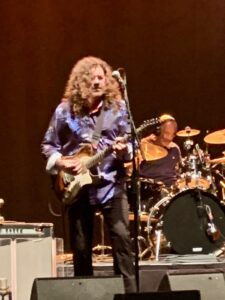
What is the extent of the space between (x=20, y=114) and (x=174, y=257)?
275 centimetres

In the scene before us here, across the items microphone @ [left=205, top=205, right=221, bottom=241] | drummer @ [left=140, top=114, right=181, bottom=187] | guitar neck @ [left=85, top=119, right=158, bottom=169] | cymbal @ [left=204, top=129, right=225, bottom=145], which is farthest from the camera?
drummer @ [left=140, top=114, right=181, bottom=187]

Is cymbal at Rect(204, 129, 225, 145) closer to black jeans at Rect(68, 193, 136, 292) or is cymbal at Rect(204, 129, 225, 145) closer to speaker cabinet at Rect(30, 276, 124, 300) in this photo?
black jeans at Rect(68, 193, 136, 292)

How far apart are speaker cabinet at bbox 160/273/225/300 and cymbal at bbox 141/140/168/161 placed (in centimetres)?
333

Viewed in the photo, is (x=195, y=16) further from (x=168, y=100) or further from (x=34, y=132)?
(x=34, y=132)

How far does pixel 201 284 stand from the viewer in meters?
4.32

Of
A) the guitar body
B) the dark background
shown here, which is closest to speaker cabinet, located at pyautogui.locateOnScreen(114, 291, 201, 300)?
the guitar body

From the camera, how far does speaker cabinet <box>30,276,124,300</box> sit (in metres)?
3.99

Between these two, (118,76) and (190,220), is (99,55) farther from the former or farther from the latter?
(118,76)

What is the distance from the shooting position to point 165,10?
8.63m

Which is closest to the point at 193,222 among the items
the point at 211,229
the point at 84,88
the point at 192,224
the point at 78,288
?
the point at 192,224

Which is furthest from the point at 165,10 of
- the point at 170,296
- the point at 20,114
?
the point at 170,296

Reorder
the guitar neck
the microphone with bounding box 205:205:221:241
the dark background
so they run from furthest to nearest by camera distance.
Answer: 1. the dark background
2. the microphone with bounding box 205:205:221:241
3. the guitar neck

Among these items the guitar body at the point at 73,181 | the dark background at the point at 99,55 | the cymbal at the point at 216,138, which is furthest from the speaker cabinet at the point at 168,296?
the dark background at the point at 99,55

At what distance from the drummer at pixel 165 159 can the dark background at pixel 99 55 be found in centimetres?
68
